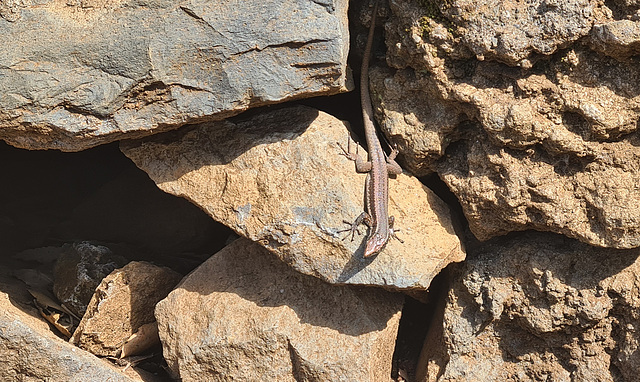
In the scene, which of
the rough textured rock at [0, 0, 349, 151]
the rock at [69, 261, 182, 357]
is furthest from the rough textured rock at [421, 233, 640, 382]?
the rock at [69, 261, 182, 357]

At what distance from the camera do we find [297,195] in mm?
4473

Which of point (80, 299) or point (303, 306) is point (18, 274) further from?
point (303, 306)

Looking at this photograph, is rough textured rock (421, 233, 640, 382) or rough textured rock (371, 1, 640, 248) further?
rough textured rock (421, 233, 640, 382)

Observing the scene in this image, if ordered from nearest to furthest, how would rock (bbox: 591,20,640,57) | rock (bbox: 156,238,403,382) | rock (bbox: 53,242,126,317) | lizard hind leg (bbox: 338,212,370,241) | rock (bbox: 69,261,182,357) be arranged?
1. rock (bbox: 591,20,640,57)
2. lizard hind leg (bbox: 338,212,370,241)
3. rock (bbox: 156,238,403,382)
4. rock (bbox: 69,261,182,357)
5. rock (bbox: 53,242,126,317)

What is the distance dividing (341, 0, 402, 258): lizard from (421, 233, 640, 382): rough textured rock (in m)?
0.86

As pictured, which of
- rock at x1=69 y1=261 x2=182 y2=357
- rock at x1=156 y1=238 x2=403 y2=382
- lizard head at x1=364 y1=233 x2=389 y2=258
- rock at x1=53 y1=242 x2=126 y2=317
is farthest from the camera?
rock at x1=53 y1=242 x2=126 y2=317

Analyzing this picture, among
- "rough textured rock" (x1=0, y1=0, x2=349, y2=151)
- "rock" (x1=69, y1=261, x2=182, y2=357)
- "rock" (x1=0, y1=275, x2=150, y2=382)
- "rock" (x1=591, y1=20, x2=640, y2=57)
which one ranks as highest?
"rock" (x1=591, y1=20, x2=640, y2=57)

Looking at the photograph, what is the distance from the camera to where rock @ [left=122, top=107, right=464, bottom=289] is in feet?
14.5

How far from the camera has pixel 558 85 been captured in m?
4.03

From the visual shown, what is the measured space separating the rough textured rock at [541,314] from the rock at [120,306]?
8.00ft

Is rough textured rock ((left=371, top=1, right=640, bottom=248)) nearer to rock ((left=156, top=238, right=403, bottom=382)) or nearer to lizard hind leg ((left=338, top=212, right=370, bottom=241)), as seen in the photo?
lizard hind leg ((left=338, top=212, right=370, bottom=241))

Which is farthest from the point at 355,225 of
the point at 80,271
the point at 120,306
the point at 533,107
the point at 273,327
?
the point at 80,271

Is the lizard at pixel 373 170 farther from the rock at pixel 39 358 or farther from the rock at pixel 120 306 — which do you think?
the rock at pixel 39 358

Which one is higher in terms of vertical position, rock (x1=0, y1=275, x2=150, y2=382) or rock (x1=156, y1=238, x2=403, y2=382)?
rock (x1=156, y1=238, x2=403, y2=382)
